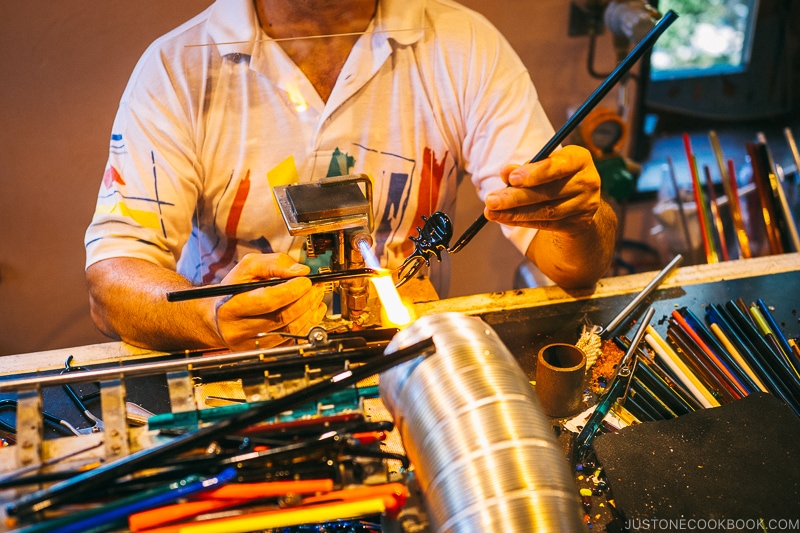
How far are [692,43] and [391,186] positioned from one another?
2.47 metres

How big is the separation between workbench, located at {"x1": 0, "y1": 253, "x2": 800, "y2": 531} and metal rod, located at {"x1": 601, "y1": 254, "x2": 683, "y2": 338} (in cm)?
2

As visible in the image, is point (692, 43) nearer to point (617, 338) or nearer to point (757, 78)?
point (757, 78)

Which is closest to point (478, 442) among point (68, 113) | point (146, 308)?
point (146, 308)

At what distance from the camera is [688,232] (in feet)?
9.81

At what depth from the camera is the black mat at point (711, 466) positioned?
1.08 metres

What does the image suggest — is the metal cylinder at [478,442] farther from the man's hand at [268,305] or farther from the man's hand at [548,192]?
the man's hand at [548,192]

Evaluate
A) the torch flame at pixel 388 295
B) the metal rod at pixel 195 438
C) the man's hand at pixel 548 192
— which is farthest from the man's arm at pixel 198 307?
the man's hand at pixel 548 192

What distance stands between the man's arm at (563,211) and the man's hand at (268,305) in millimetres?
414

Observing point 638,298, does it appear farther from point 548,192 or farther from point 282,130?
point 282,130

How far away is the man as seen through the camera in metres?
1.68

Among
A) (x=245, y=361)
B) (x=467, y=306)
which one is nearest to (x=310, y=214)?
(x=245, y=361)

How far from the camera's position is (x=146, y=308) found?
1.54 m

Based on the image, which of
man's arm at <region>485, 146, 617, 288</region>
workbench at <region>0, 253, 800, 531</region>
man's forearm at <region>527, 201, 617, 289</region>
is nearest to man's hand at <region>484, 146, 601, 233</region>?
man's arm at <region>485, 146, 617, 288</region>

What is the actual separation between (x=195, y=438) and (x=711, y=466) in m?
0.89
